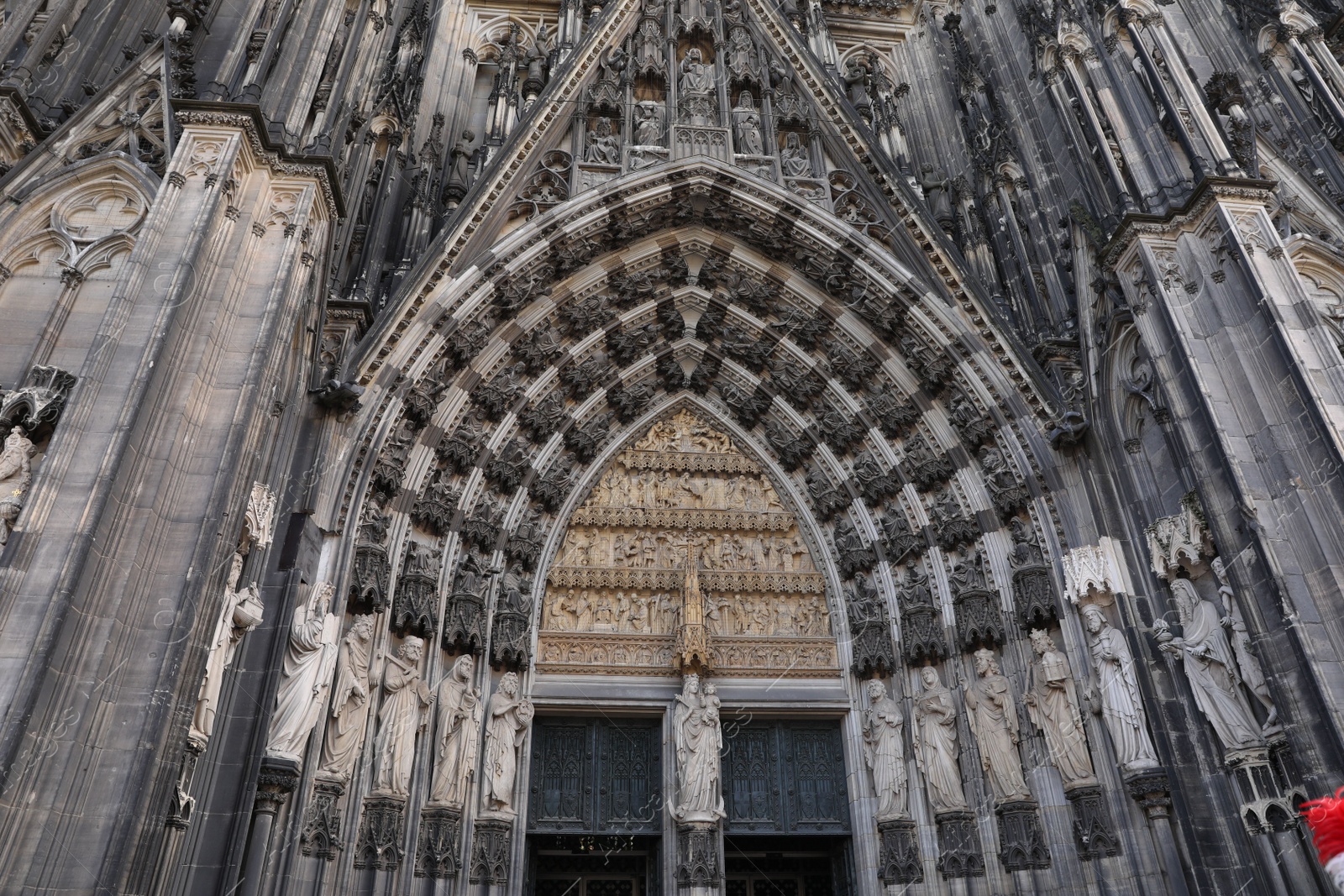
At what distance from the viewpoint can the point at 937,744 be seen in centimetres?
883

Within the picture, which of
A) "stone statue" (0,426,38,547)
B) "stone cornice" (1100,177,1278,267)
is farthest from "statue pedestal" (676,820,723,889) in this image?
"stone cornice" (1100,177,1278,267)

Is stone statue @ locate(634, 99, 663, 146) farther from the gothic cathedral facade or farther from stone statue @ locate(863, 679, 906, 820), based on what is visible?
stone statue @ locate(863, 679, 906, 820)

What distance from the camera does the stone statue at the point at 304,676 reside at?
22.3ft

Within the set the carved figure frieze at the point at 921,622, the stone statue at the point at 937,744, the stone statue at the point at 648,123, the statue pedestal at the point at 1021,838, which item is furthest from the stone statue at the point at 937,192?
the statue pedestal at the point at 1021,838

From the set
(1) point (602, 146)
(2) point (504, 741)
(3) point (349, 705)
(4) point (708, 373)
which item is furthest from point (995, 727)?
(1) point (602, 146)

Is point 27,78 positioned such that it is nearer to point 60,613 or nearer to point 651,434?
point 60,613

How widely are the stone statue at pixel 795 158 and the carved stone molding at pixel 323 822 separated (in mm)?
8001

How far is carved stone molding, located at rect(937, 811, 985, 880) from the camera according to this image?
27.2 feet

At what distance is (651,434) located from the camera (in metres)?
11.3

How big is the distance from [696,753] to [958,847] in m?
2.52

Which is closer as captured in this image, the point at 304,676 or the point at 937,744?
the point at 304,676

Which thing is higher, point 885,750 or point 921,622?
point 921,622

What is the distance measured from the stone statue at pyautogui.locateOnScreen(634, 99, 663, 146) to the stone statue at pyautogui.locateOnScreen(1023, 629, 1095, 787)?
22.5ft

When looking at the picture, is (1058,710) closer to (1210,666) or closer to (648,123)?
(1210,666)
